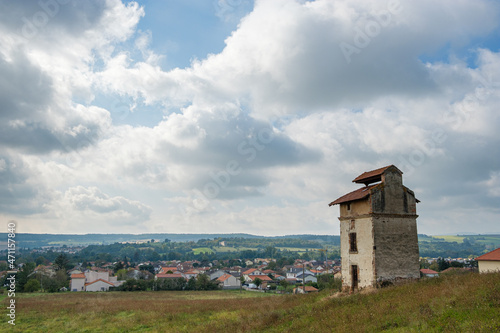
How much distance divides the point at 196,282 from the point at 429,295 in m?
64.7

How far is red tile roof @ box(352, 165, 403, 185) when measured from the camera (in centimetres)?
2407

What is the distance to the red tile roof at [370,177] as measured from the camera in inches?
948

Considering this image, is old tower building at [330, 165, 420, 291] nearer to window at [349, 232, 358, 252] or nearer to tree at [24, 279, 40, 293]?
window at [349, 232, 358, 252]

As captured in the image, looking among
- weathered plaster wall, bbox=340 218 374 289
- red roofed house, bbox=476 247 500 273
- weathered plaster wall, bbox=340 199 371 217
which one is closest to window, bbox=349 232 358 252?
weathered plaster wall, bbox=340 218 374 289

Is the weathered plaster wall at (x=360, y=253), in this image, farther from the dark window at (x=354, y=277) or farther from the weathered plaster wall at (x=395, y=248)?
the weathered plaster wall at (x=395, y=248)

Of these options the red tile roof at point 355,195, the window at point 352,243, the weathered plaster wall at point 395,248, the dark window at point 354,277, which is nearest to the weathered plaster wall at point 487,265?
the weathered plaster wall at point 395,248

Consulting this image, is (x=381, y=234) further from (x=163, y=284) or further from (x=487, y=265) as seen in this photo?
(x=163, y=284)

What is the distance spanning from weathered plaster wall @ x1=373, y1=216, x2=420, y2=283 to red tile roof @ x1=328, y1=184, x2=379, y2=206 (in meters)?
1.84

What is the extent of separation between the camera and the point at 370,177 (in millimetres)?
24875

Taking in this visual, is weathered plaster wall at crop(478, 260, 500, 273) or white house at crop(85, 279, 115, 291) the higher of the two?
weathered plaster wall at crop(478, 260, 500, 273)

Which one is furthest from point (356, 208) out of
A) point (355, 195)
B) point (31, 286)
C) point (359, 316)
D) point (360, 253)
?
point (31, 286)

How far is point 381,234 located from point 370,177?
14.4 ft

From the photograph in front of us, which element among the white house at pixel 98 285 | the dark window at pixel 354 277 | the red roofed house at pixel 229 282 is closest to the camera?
the dark window at pixel 354 277

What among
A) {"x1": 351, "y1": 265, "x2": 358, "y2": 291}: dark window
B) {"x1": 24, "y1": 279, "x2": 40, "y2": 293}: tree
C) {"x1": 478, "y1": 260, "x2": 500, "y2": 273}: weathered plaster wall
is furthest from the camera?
{"x1": 24, "y1": 279, "x2": 40, "y2": 293}: tree
